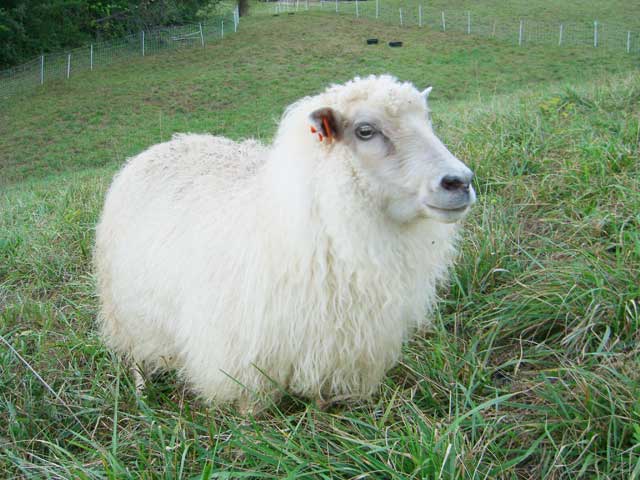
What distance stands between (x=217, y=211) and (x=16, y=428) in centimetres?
134

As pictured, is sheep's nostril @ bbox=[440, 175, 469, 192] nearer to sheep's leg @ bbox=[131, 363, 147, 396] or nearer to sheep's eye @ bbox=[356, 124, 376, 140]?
sheep's eye @ bbox=[356, 124, 376, 140]

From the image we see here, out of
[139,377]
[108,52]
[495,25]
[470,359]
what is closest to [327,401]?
[470,359]

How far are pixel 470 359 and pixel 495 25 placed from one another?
2612cm

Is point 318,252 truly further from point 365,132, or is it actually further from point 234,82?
point 234,82

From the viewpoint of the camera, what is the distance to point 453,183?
77.7 inches

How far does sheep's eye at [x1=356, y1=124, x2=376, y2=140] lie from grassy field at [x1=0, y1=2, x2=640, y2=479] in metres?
1.08

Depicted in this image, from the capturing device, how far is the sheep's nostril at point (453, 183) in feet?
6.42

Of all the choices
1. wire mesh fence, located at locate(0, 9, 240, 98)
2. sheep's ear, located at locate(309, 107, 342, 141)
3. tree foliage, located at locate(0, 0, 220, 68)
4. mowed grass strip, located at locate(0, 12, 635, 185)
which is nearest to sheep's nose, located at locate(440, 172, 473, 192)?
sheep's ear, located at locate(309, 107, 342, 141)

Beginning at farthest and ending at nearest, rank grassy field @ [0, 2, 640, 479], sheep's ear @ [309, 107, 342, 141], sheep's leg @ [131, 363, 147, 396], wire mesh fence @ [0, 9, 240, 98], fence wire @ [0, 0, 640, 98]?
fence wire @ [0, 0, 640, 98] < wire mesh fence @ [0, 9, 240, 98] < sheep's leg @ [131, 363, 147, 396] < sheep's ear @ [309, 107, 342, 141] < grassy field @ [0, 2, 640, 479]

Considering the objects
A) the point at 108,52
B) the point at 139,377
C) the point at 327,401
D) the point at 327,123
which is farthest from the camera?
the point at 108,52

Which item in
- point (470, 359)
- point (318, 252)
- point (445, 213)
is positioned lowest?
point (470, 359)

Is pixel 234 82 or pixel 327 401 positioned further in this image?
pixel 234 82

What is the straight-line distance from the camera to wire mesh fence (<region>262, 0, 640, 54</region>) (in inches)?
829

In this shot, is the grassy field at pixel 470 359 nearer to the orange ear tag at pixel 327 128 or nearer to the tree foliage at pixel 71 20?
the orange ear tag at pixel 327 128
